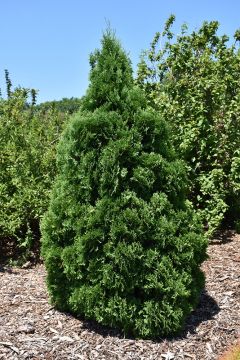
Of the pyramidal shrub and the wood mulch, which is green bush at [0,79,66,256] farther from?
the pyramidal shrub

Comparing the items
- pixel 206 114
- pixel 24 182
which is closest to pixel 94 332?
pixel 24 182

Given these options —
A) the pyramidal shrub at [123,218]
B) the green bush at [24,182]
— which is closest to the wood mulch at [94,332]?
the pyramidal shrub at [123,218]

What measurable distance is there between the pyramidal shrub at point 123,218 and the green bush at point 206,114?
8.88 ft

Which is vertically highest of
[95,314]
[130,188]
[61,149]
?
[61,149]

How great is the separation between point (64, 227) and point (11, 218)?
2.44m

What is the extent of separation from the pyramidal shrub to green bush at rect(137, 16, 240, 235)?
271 centimetres

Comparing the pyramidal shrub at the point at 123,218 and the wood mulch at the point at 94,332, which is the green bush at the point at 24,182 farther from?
the pyramidal shrub at the point at 123,218

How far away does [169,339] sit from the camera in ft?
14.8

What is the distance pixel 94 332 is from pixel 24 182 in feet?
10.1

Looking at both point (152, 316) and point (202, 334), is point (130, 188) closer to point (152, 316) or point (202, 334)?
point (152, 316)

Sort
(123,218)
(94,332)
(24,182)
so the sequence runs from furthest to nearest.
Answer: (24,182) < (94,332) < (123,218)

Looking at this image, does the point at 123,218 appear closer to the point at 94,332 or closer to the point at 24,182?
the point at 94,332

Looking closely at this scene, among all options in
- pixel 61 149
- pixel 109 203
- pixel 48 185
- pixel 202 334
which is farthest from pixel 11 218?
pixel 202 334

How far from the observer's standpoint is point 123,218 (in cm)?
431
